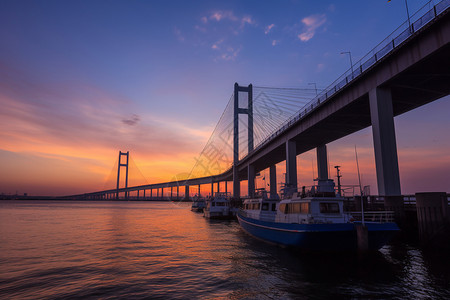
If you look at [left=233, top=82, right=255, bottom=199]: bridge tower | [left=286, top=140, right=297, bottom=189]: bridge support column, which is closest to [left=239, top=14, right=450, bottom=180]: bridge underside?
[left=286, top=140, right=297, bottom=189]: bridge support column

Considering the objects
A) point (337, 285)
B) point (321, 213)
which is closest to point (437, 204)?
point (321, 213)

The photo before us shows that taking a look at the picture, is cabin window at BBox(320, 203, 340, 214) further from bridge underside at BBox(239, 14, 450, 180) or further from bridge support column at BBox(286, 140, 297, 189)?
bridge support column at BBox(286, 140, 297, 189)

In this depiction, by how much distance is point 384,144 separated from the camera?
875 inches

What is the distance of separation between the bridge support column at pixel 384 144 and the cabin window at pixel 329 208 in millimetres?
7830

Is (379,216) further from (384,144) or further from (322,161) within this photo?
(322,161)

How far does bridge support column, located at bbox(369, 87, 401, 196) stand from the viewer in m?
21.5

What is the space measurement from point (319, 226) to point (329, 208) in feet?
8.70

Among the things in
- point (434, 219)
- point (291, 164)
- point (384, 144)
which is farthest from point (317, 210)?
point (291, 164)

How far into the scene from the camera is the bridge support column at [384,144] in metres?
21.5

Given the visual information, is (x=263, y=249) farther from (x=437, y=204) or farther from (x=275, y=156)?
(x=275, y=156)

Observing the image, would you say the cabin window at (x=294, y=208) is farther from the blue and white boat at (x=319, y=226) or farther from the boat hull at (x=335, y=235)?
the boat hull at (x=335, y=235)

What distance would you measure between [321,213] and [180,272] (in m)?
8.79

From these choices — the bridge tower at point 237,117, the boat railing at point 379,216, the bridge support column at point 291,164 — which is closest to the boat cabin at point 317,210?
the boat railing at point 379,216

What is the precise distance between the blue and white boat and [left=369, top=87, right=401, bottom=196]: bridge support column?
5526 mm
